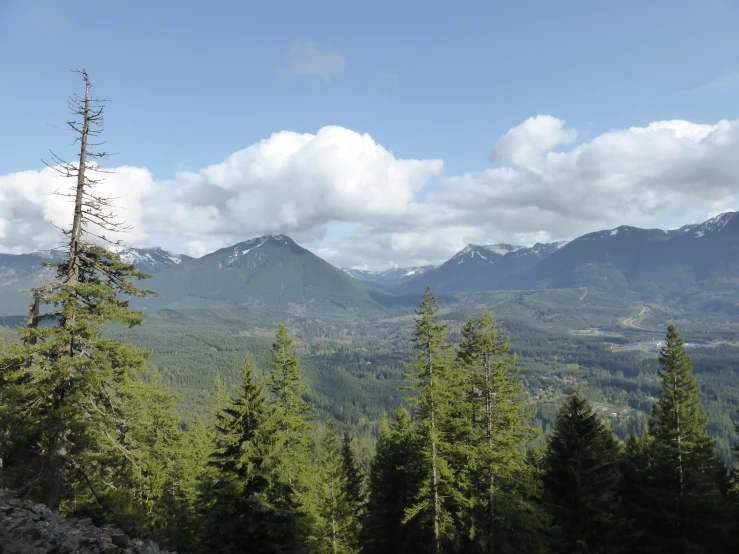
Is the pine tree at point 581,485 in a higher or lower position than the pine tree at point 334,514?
higher

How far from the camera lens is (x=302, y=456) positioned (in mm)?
26078

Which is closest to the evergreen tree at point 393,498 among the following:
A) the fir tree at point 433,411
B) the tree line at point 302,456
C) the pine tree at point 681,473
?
the tree line at point 302,456

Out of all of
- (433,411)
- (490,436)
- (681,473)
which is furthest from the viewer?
(681,473)

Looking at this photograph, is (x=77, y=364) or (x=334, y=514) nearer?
(x=77, y=364)

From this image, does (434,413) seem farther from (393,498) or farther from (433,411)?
(393,498)

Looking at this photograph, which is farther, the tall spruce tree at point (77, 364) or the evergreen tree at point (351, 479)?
the evergreen tree at point (351, 479)

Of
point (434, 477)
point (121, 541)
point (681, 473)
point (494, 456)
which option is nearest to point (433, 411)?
point (434, 477)

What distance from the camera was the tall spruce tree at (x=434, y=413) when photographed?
→ 75.4ft

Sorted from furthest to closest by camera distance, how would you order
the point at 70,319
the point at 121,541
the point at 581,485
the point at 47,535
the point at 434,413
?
the point at 581,485, the point at 434,413, the point at 70,319, the point at 121,541, the point at 47,535

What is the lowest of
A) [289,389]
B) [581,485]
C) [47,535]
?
[581,485]

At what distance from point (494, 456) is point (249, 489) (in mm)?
12824

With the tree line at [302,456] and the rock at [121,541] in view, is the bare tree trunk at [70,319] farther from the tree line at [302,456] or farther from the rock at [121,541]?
the rock at [121,541]

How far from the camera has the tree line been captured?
54.4 feet

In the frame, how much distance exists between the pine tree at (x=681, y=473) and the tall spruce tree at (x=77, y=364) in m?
30.7
